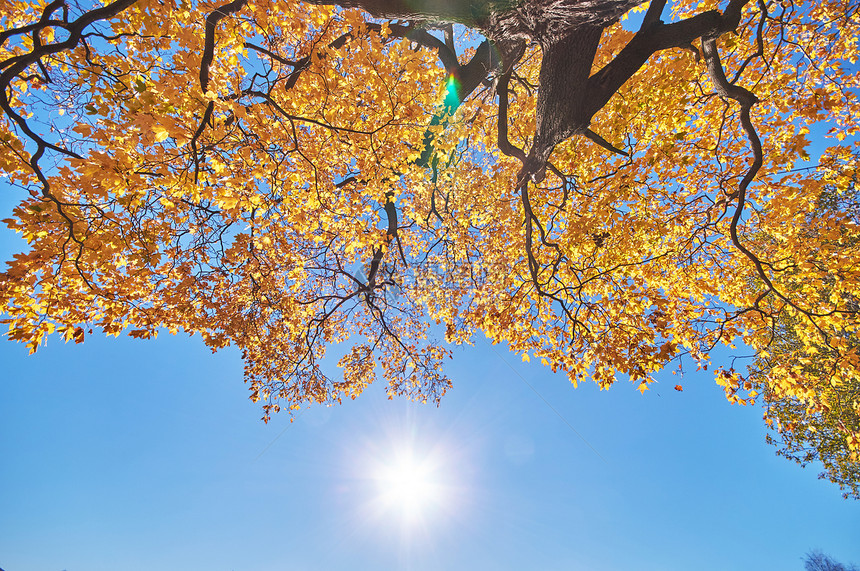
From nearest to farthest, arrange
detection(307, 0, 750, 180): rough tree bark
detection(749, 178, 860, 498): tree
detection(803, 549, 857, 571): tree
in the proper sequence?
detection(307, 0, 750, 180): rough tree bark → detection(749, 178, 860, 498): tree → detection(803, 549, 857, 571): tree

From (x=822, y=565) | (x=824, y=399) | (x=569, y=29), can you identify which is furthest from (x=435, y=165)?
(x=822, y=565)

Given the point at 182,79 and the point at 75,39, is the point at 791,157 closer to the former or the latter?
the point at 182,79

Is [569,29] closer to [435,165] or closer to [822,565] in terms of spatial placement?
[435,165]

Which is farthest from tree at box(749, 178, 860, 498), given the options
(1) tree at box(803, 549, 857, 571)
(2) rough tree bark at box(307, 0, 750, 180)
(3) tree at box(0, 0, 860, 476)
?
(1) tree at box(803, 549, 857, 571)

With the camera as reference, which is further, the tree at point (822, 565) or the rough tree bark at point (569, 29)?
the tree at point (822, 565)

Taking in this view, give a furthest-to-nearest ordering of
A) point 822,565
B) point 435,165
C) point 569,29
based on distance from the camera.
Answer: point 822,565, point 435,165, point 569,29

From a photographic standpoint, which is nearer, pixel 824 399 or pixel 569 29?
pixel 569 29

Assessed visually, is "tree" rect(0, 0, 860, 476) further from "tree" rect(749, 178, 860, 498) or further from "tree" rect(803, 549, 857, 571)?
"tree" rect(803, 549, 857, 571)

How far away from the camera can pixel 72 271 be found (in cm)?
413

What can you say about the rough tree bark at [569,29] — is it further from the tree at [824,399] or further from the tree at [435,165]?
the tree at [824,399]

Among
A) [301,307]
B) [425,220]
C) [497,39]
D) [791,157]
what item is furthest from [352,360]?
[791,157]

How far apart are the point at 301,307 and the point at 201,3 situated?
20.4ft

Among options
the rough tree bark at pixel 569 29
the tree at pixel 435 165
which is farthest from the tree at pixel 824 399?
the rough tree bark at pixel 569 29

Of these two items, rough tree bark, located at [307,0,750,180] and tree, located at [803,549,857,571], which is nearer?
rough tree bark, located at [307,0,750,180]
